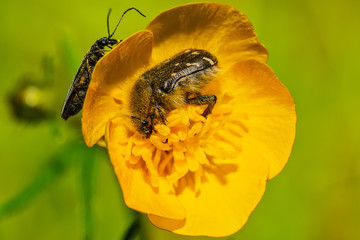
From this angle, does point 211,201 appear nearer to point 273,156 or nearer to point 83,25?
point 273,156

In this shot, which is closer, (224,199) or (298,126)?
(224,199)

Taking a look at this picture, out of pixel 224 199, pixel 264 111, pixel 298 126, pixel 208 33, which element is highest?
pixel 208 33

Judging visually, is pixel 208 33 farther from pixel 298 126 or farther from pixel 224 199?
pixel 298 126

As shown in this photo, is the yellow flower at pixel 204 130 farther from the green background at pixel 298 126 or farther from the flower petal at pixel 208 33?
the green background at pixel 298 126

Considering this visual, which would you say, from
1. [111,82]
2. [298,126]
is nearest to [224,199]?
[111,82]

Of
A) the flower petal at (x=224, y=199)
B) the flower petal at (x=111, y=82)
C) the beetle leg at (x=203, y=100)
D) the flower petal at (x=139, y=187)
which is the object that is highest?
the flower petal at (x=111, y=82)

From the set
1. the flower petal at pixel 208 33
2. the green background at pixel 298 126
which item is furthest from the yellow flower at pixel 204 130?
the green background at pixel 298 126
